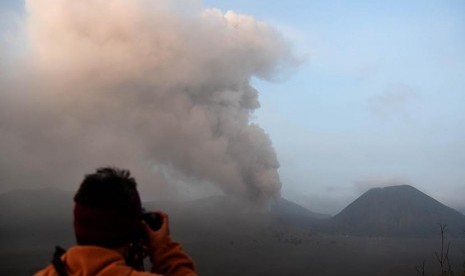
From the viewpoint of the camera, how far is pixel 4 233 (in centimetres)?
8975

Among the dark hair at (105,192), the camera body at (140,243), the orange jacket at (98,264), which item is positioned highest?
the dark hair at (105,192)

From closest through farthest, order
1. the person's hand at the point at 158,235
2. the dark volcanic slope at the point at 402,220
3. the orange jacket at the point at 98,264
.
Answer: the orange jacket at the point at 98,264 → the person's hand at the point at 158,235 → the dark volcanic slope at the point at 402,220

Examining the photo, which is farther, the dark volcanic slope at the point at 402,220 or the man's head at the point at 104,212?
the dark volcanic slope at the point at 402,220

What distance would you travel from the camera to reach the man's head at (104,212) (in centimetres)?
145

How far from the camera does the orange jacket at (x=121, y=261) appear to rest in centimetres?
137

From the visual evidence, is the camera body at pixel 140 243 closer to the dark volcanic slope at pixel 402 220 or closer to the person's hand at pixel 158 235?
the person's hand at pixel 158 235

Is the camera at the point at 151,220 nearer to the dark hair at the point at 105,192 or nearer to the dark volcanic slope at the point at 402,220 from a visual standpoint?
the dark hair at the point at 105,192

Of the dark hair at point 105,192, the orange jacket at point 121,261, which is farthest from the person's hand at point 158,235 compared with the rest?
the dark hair at point 105,192

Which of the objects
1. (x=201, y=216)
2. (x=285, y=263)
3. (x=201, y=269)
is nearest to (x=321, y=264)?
(x=285, y=263)

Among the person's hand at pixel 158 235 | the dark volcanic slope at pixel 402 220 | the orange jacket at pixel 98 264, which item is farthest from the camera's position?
the dark volcanic slope at pixel 402 220

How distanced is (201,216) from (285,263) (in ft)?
174

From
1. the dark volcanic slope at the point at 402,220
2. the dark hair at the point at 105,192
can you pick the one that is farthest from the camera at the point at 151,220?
the dark volcanic slope at the point at 402,220

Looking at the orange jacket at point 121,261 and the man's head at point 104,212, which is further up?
the man's head at point 104,212

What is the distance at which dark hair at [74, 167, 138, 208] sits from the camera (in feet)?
4.76
